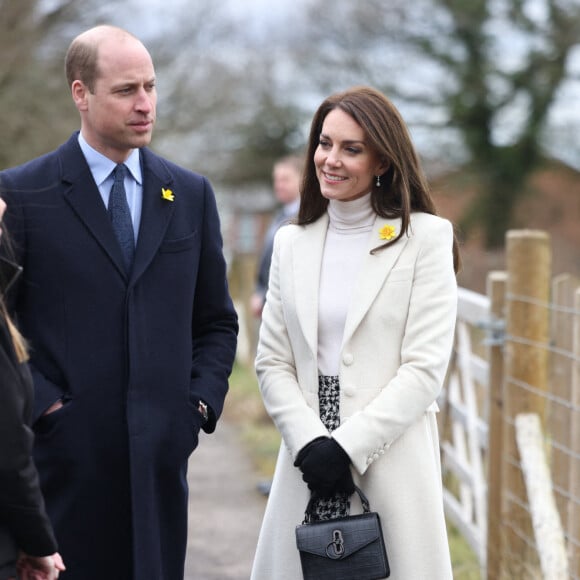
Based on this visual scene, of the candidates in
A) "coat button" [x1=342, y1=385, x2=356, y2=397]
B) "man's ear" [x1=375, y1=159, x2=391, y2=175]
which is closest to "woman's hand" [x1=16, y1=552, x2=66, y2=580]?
"coat button" [x1=342, y1=385, x2=356, y2=397]

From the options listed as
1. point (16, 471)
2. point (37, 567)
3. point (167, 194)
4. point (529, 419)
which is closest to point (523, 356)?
point (529, 419)

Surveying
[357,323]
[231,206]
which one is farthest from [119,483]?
[231,206]

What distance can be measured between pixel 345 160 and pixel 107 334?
96cm

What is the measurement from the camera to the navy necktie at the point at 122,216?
12.0 ft

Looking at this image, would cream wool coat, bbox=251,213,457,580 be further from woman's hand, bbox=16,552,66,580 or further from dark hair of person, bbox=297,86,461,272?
woman's hand, bbox=16,552,66,580

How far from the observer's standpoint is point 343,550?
139 inches

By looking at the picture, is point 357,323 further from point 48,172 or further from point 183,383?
point 48,172

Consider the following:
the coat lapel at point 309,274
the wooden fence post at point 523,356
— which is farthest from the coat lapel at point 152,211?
the wooden fence post at point 523,356

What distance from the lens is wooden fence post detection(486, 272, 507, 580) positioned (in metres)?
5.73

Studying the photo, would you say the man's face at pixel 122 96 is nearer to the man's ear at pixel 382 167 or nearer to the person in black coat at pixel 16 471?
the man's ear at pixel 382 167

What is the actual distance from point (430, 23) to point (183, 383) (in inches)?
1158

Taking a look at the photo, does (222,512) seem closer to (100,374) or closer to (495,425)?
(495,425)

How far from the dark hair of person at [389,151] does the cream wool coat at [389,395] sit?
6cm

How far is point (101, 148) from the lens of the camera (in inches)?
147
